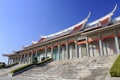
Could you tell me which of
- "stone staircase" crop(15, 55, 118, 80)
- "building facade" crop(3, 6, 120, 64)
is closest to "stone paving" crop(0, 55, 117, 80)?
"stone staircase" crop(15, 55, 118, 80)

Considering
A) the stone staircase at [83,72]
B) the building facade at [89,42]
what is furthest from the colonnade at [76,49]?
the stone staircase at [83,72]

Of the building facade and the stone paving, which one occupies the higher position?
the building facade

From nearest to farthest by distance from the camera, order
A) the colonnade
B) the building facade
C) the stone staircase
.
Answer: the stone staircase
the building facade
the colonnade

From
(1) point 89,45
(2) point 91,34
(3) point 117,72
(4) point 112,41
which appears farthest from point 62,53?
(3) point 117,72

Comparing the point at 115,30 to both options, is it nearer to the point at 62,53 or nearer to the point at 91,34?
the point at 91,34

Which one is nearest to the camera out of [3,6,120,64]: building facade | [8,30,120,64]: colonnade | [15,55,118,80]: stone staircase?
[15,55,118,80]: stone staircase

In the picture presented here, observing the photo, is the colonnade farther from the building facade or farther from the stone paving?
the stone paving

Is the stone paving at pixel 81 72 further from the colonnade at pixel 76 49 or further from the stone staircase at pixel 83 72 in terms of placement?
the colonnade at pixel 76 49

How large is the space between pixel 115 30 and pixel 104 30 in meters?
1.40

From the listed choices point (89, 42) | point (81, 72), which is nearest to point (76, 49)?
point (89, 42)

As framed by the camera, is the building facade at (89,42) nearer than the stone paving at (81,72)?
No

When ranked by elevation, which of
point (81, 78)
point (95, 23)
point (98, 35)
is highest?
point (95, 23)

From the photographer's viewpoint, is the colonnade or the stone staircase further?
the colonnade

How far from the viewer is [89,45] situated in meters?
21.4
